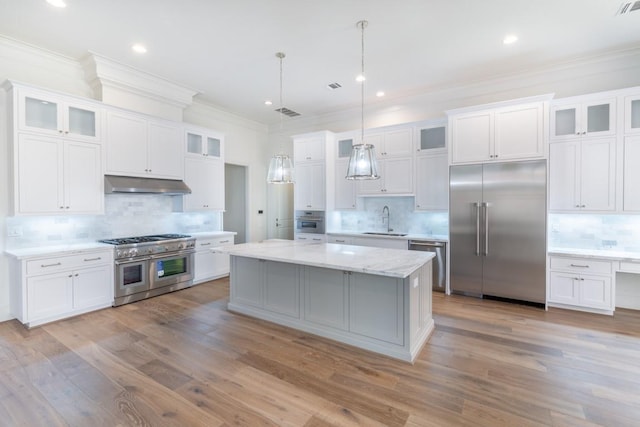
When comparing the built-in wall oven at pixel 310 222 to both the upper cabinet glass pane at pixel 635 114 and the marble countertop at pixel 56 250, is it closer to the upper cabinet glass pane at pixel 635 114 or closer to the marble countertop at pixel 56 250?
the marble countertop at pixel 56 250

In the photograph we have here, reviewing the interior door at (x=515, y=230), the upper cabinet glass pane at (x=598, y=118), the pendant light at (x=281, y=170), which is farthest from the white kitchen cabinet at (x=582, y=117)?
the pendant light at (x=281, y=170)

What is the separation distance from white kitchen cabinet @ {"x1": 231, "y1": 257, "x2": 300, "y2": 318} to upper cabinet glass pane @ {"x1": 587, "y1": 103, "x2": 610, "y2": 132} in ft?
13.5

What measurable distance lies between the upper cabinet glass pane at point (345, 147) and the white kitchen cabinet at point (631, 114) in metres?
3.76

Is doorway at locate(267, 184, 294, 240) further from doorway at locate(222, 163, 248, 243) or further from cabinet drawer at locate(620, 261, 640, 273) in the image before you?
cabinet drawer at locate(620, 261, 640, 273)

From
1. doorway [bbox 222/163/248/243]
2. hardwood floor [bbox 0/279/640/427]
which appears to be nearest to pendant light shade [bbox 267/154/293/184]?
hardwood floor [bbox 0/279/640/427]

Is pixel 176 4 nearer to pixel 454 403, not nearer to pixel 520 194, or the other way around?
pixel 454 403

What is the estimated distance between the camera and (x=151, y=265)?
14.5ft

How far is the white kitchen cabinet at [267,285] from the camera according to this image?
340cm

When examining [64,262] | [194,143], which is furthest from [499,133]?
[64,262]

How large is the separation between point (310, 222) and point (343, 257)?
2975 mm

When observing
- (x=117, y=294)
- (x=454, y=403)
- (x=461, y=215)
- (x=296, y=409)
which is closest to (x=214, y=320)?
(x=117, y=294)

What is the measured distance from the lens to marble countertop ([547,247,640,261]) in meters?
3.52

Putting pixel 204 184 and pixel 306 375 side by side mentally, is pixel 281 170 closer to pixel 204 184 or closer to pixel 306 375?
pixel 306 375

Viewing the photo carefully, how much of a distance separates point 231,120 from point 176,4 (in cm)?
355
